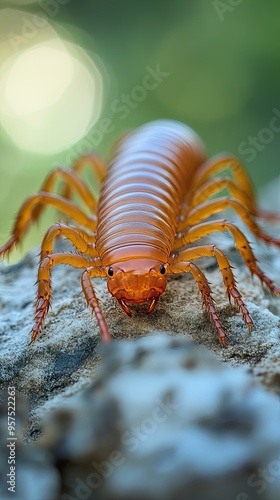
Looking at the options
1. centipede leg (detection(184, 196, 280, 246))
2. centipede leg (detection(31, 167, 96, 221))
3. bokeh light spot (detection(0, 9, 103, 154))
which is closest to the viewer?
centipede leg (detection(184, 196, 280, 246))

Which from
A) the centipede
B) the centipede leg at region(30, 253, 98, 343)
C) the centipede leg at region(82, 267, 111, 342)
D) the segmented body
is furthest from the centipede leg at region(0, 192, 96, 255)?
the centipede leg at region(82, 267, 111, 342)

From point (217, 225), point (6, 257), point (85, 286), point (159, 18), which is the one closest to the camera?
point (85, 286)

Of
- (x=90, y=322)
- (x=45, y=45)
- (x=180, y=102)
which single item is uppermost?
(x=90, y=322)

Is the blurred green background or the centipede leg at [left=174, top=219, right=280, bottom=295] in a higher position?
the centipede leg at [left=174, top=219, right=280, bottom=295]

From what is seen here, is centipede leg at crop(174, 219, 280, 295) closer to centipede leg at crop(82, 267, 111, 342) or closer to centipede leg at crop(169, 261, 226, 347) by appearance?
centipede leg at crop(169, 261, 226, 347)

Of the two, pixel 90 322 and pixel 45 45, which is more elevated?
pixel 90 322

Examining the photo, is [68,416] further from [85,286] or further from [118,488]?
[85,286]

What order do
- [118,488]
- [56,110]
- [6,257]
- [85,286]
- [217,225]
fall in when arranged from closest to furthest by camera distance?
1. [118,488]
2. [85,286]
3. [217,225]
4. [6,257]
5. [56,110]

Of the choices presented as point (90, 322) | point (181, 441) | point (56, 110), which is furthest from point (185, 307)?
point (56, 110)
